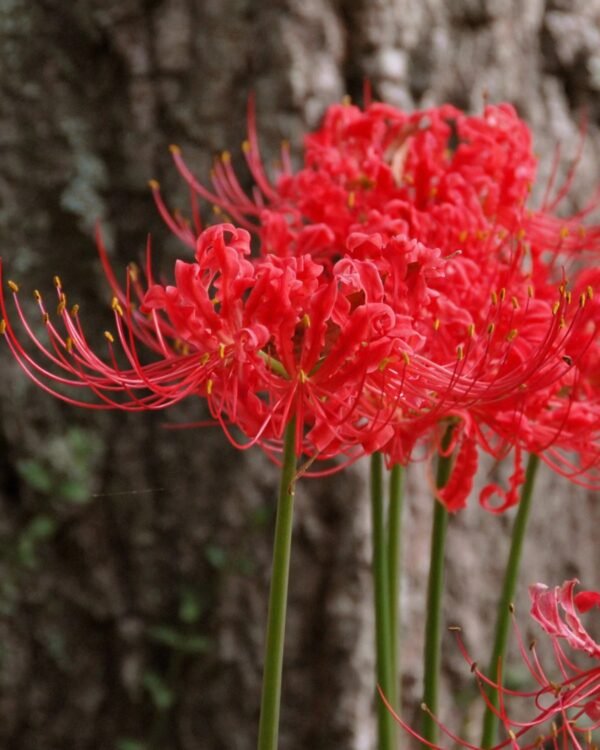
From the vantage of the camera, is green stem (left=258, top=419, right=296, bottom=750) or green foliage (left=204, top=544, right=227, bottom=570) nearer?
green stem (left=258, top=419, right=296, bottom=750)

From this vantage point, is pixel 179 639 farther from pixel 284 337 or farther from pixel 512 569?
pixel 284 337

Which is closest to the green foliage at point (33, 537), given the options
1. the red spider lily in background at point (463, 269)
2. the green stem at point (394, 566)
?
the red spider lily in background at point (463, 269)

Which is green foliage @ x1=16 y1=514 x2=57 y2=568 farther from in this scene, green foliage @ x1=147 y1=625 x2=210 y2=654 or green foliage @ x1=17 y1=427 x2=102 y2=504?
green foliage @ x1=147 y1=625 x2=210 y2=654

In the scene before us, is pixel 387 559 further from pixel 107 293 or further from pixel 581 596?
pixel 107 293

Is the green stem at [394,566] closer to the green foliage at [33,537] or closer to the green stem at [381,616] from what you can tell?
the green stem at [381,616]

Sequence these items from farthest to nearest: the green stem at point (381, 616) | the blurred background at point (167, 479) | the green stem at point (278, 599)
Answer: the blurred background at point (167, 479) → the green stem at point (381, 616) → the green stem at point (278, 599)

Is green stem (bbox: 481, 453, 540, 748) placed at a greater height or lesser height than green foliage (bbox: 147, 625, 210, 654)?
greater

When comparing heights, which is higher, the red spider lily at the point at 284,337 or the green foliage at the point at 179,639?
the red spider lily at the point at 284,337

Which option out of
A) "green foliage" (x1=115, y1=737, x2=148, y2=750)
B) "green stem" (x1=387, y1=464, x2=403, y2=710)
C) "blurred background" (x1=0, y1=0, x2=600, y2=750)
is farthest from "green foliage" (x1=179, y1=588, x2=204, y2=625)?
"green stem" (x1=387, y1=464, x2=403, y2=710)
